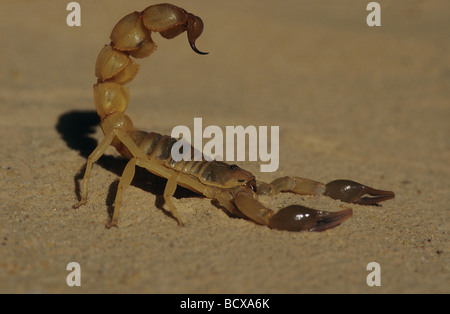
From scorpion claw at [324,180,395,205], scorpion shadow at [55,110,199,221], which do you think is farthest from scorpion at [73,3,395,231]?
scorpion shadow at [55,110,199,221]

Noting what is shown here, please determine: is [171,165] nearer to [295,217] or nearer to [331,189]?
[295,217]

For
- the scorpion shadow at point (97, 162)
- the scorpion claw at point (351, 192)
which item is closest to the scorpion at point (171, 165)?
the scorpion claw at point (351, 192)

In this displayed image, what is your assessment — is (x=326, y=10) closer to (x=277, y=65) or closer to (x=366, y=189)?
(x=277, y=65)

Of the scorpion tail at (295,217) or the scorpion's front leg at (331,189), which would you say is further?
the scorpion's front leg at (331,189)

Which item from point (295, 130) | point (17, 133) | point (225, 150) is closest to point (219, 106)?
point (295, 130)

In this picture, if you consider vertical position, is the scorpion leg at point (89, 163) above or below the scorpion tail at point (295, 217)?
above

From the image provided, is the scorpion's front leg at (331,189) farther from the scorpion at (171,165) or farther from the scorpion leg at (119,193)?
the scorpion leg at (119,193)
